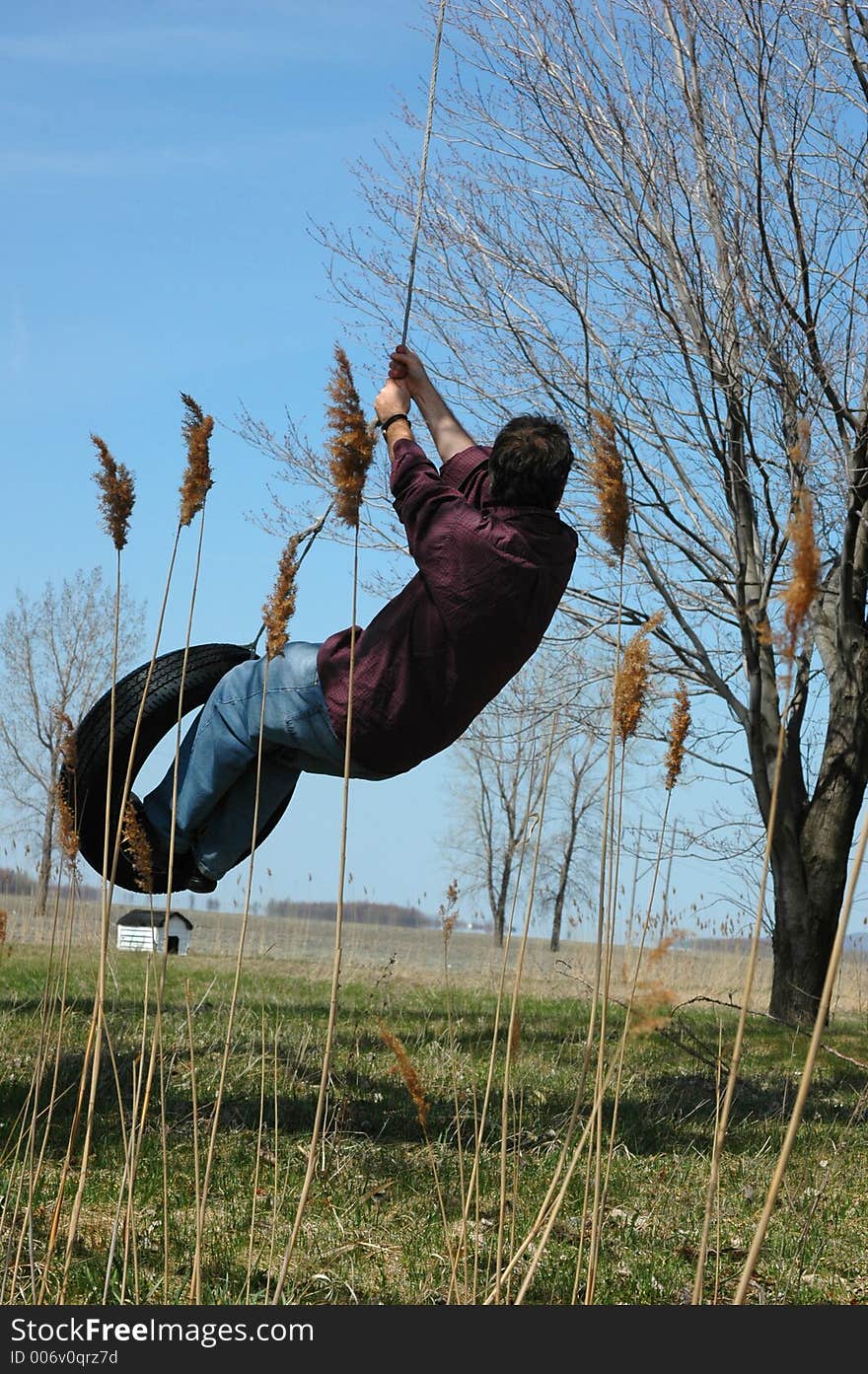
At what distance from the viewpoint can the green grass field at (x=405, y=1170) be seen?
304 cm

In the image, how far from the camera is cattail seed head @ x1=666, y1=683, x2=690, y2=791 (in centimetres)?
304

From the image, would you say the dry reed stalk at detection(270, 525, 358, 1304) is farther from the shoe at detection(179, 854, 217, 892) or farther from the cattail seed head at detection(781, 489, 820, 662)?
the shoe at detection(179, 854, 217, 892)

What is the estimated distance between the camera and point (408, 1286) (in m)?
3.32

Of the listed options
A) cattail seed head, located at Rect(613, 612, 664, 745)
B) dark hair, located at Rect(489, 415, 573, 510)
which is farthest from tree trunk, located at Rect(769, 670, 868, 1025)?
cattail seed head, located at Rect(613, 612, 664, 745)

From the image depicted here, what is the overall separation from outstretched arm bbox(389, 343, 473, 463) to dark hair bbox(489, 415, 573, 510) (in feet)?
1.12

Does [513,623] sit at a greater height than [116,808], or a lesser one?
greater

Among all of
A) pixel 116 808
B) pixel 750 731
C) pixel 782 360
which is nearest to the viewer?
pixel 116 808

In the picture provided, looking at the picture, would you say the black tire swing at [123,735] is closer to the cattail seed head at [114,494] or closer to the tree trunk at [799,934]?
the cattail seed head at [114,494]

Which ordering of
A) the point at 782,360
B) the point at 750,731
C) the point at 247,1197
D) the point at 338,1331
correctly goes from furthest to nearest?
the point at 750,731 → the point at 782,360 → the point at 247,1197 → the point at 338,1331

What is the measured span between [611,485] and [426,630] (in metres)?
0.87

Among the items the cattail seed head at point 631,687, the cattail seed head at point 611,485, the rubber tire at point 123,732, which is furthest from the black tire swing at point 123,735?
the cattail seed head at point 631,687

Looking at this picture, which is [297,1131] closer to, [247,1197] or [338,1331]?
[247,1197]

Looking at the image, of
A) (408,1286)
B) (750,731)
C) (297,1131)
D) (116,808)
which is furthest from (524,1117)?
(750,731)

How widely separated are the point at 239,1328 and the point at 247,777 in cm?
180
